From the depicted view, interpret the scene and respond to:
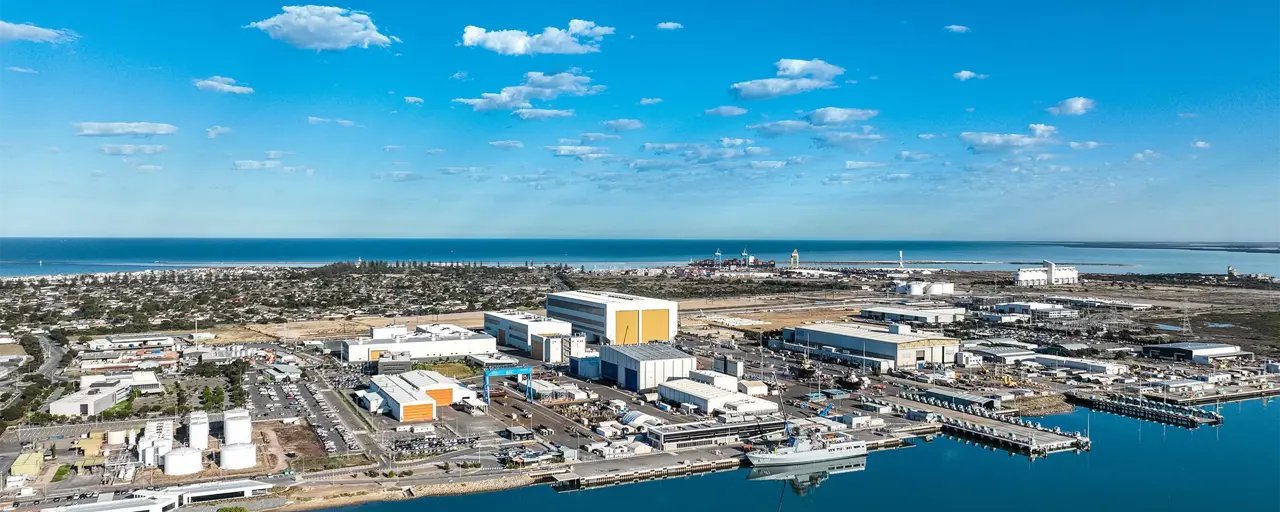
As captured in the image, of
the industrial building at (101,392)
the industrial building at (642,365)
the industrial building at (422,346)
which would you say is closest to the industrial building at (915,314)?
the industrial building at (642,365)

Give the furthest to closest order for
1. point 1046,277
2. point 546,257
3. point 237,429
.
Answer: point 546,257 → point 1046,277 → point 237,429

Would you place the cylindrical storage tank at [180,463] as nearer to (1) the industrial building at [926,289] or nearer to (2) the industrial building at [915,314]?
(2) the industrial building at [915,314]

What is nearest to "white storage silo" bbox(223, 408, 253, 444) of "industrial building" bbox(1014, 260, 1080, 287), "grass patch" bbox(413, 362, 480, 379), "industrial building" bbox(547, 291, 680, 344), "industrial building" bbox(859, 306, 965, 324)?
"grass patch" bbox(413, 362, 480, 379)

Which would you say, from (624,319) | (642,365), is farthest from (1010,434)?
(624,319)

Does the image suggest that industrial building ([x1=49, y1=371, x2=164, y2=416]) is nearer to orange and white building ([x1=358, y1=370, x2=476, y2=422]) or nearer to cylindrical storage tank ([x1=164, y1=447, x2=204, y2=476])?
orange and white building ([x1=358, y1=370, x2=476, y2=422])

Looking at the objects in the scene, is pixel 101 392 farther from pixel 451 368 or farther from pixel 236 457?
pixel 451 368

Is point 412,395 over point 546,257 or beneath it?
beneath
